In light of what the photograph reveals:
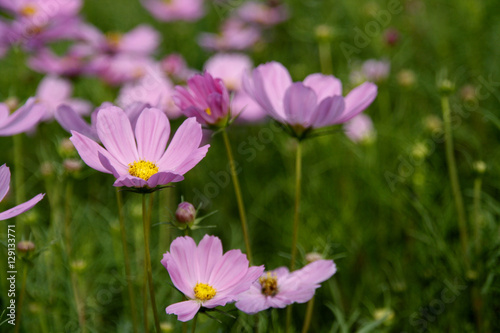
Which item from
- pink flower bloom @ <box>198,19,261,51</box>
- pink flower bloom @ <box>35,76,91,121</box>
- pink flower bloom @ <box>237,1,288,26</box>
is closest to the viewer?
pink flower bloom @ <box>35,76,91,121</box>

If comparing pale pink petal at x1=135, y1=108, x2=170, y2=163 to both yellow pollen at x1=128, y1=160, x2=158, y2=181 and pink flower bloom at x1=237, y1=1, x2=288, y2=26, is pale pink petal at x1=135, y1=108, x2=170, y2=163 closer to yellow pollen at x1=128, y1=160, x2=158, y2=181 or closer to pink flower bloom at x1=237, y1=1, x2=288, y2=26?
yellow pollen at x1=128, y1=160, x2=158, y2=181

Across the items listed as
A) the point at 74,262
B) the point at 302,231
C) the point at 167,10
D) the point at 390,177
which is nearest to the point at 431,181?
the point at 390,177

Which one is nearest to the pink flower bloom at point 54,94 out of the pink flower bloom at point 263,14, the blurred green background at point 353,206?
the blurred green background at point 353,206

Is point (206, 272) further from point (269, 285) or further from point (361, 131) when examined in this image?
point (361, 131)

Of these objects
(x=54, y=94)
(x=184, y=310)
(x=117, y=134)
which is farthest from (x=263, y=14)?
(x=184, y=310)

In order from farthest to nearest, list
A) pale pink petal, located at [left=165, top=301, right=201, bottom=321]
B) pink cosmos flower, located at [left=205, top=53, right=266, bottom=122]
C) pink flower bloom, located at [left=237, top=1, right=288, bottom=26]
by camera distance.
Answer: pink flower bloom, located at [left=237, top=1, right=288, bottom=26]
pink cosmos flower, located at [left=205, top=53, right=266, bottom=122]
pale pink petal, located at [left=165, top=301, right=201, bottom=321]

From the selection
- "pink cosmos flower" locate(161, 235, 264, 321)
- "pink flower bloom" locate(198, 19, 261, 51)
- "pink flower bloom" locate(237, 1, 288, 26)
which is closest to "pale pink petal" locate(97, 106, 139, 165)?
"pink cosmos flower" locate(161, 235, 264, 321)
